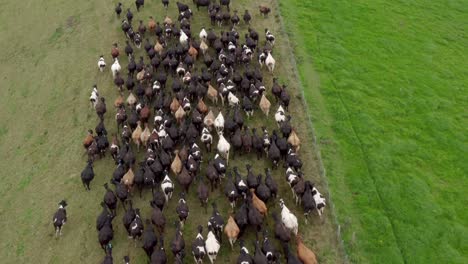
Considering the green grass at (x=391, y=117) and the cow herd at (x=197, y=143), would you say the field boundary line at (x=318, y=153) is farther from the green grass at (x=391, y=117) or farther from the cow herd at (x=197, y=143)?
the cow herd at (x=197, y=143)

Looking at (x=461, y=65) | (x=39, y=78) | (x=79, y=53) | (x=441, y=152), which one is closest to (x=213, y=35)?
(x=79, y=53)

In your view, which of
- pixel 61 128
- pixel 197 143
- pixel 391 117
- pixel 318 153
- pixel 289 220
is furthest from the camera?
pixel 391 117

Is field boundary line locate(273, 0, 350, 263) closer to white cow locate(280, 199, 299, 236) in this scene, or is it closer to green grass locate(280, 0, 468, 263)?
green grass locate(280, 0, 468, 263)

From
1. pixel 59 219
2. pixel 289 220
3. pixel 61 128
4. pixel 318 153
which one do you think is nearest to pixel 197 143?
pixel 318 153

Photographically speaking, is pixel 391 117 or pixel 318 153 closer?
pixel 318 153

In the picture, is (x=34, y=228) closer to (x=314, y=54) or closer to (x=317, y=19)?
(x=314, y=54)

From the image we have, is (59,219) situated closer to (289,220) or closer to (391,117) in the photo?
(289,220)

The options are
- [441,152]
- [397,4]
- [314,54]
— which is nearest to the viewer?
[441,152]

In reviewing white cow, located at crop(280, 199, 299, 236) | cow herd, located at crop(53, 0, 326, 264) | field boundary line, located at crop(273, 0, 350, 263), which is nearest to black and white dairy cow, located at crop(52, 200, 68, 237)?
cow herd, located at crop(53, 0, 326, 264)
